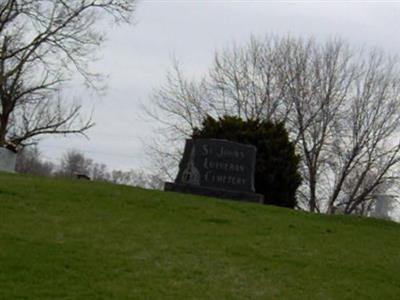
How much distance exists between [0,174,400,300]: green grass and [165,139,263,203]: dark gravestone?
7.37 ft

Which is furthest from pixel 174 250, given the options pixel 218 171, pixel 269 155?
pixel 269 155

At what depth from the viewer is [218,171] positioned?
1703 centimetres

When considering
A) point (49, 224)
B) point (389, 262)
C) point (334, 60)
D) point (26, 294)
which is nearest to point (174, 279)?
point (26, 294)

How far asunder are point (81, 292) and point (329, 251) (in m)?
4.77

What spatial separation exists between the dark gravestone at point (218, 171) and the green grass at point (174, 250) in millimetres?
2246

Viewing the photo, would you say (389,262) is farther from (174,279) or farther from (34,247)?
(34,247)

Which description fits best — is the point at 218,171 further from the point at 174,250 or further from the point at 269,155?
the point at 174,250

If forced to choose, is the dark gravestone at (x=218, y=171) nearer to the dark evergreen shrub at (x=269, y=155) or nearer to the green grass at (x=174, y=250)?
the green grass at (x=174, y=250)

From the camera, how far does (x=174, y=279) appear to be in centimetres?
831

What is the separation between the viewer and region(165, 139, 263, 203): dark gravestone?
17.0 metres

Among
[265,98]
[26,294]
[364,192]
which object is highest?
[265,98]

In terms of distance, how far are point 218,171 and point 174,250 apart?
24.1 feet

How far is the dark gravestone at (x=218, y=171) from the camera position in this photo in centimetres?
1702

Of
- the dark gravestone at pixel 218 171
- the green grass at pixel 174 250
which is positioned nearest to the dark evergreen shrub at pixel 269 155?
the dark gravestone at pixel 218 171
